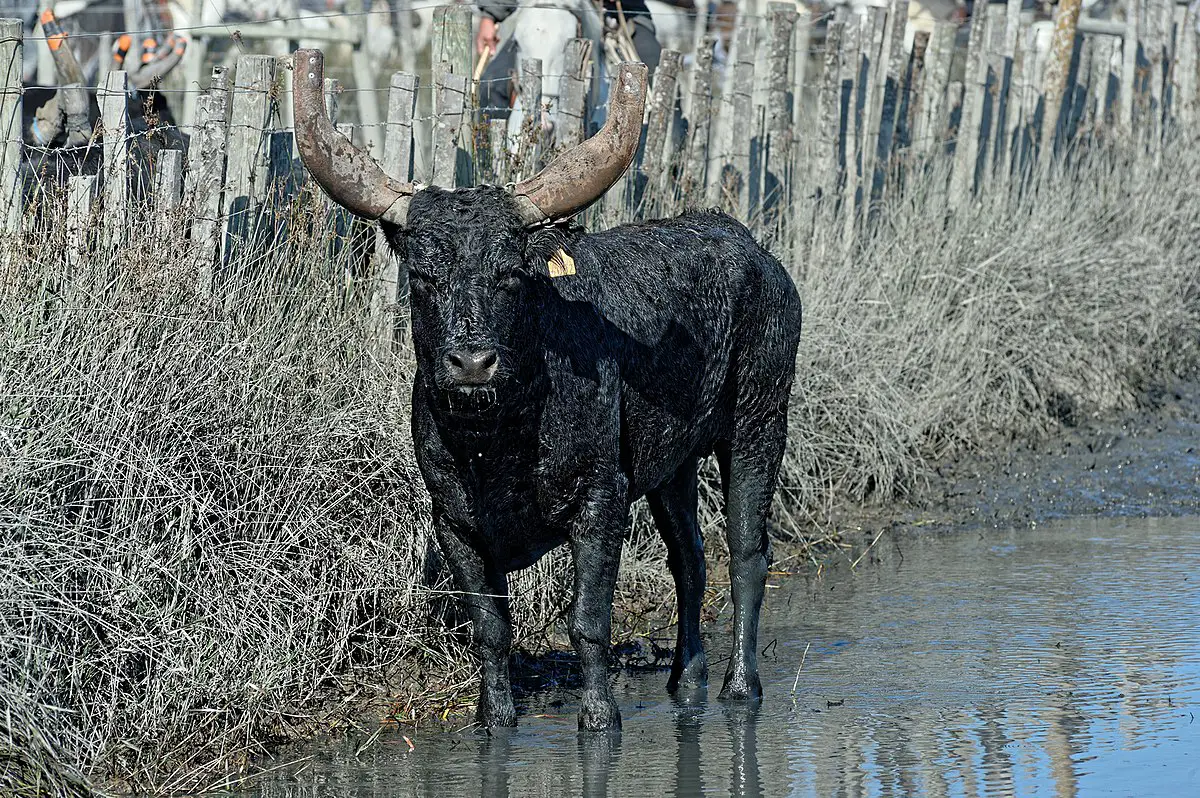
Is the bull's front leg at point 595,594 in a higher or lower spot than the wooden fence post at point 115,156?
lower

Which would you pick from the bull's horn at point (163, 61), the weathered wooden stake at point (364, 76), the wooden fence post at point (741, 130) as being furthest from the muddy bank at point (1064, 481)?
the weathered wooden stake at point (364, 76)

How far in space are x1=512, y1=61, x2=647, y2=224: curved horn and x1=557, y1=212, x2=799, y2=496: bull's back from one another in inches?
16.2

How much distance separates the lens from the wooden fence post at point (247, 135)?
767 centimetres

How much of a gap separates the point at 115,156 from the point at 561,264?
2.55 m

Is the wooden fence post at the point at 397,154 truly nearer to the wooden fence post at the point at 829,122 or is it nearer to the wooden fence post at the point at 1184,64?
the wooden fence post at the point at 829,122

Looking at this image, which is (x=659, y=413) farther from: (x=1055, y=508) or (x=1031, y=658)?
(x=1055, y=508)

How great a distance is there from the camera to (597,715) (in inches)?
233

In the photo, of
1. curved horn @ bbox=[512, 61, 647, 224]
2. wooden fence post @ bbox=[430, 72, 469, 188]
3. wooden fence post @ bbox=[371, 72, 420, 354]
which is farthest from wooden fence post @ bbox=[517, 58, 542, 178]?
curved horn @ bbox=[512, 61, 647, 224]

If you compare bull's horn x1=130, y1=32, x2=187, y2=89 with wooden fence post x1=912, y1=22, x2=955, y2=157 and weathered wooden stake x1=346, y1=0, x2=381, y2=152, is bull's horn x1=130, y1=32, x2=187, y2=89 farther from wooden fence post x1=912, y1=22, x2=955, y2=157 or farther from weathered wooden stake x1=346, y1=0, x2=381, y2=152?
wooden fence post x1=912, y1=22, x2=955, y2=157

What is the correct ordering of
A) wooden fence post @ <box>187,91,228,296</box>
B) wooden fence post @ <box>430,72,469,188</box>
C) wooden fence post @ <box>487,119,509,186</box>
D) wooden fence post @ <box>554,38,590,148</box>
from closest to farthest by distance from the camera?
wooden fence post @ <box>187,91,228,296</box>, wooden fence post @ <box>430,72,469,188</box>, wooden fence post @ <box>487,119,509,186</box>, wooden fence post @ <box>554,38,590,148</box>

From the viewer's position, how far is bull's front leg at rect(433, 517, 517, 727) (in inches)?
236

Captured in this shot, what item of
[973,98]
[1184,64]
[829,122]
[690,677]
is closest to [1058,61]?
[973,98]

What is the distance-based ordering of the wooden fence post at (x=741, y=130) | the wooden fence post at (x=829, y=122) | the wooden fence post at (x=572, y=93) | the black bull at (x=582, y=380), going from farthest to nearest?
1. the wooden fence post at (x=829, y=122)
2. the wooden fence post at (x=741, y=130)
3. the wooden fence post at (x=572, y=93)
4. the black bull at (x=582, y=380)

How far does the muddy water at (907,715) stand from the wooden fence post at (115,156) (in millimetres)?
2451
